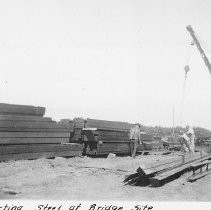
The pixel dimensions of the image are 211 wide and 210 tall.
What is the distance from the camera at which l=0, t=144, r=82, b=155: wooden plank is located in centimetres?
1183

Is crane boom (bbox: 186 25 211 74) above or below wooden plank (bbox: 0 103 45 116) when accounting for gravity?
above

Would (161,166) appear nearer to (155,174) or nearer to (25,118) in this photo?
(155,174)

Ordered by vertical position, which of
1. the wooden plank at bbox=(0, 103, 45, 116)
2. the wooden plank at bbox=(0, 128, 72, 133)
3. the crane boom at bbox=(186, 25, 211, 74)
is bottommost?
the wooden plank at bbox=(0, 128, 72, 133)

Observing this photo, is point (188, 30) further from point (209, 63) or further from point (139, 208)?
point (139, 208)

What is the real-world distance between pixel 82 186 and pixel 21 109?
6027 millimetres

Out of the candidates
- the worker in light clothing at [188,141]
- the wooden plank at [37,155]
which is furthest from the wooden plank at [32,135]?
the worker in light clothing at [188,141]

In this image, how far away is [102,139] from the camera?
51.5 feet

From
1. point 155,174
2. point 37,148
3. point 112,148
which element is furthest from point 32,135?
point 155,174

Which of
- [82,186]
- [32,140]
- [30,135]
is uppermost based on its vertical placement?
[30,135]

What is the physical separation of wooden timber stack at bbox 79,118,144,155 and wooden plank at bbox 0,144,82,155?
0.87 m

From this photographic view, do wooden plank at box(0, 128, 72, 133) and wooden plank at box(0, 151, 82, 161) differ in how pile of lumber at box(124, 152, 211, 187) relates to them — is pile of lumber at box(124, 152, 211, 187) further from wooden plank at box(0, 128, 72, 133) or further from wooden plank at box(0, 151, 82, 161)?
wooden plank at box(0, 128, 72, 133)

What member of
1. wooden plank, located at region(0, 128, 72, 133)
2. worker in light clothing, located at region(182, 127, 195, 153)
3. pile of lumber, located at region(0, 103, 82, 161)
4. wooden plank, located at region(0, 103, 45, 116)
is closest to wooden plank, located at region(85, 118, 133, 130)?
wooden plank, located at region(0, 128, 72, 133)

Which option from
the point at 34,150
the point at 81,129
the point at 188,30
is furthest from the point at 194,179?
the point at 188,30

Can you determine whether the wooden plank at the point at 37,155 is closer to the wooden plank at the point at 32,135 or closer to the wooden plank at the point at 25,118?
the wooden plank at the point at 32,135
